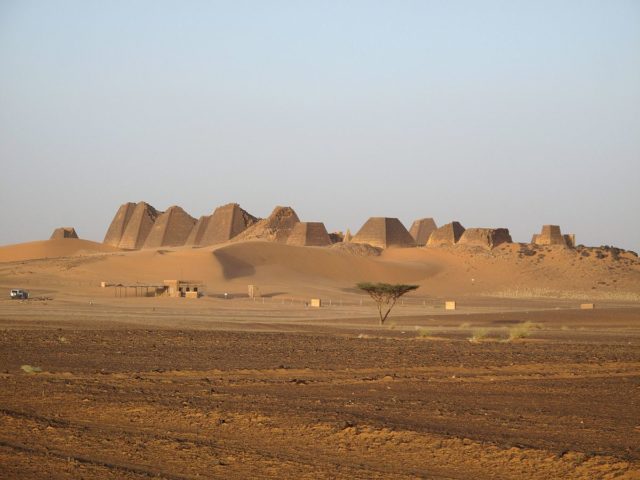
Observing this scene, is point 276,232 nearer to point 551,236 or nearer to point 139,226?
point 551,236

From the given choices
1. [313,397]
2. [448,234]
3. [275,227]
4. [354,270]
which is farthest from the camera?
[275,227]

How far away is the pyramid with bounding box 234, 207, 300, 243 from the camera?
132875mm

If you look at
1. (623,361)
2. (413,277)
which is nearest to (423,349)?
A: (623,361)

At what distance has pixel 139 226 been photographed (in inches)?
6565

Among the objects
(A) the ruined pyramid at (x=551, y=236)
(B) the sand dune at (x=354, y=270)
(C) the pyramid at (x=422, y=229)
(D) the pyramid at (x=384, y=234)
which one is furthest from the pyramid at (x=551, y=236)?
(C) the pyramid at (x=422, y=229)

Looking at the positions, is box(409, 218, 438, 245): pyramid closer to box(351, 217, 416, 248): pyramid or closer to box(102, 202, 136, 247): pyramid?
box(351, 217, 416, 248): pyramid

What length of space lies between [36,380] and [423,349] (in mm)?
11812

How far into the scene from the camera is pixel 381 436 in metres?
11.1

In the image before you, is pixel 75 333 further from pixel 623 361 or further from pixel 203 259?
pixel 203 259

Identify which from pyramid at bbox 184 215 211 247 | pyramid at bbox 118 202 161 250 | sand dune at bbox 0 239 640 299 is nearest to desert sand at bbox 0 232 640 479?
sand dune at bbox 0 239 640 299

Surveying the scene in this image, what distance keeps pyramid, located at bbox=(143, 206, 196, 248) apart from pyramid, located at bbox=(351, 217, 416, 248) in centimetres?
3520

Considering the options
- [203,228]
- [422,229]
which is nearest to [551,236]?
[422,229]

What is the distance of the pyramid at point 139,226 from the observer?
165500 mm

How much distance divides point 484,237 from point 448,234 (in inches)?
397
